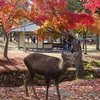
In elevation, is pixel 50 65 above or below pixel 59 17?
below

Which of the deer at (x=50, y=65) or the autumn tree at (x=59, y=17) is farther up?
the autumn tree at (x=59, y=17)

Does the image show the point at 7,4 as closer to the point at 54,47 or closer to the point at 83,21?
the point at 83,21

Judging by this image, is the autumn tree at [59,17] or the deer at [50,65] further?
the autumn tree at [59,17]

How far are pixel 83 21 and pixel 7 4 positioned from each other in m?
5.86

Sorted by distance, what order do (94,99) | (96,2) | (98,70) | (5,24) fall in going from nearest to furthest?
(94,99) → (96,2) → (98,70) → (5,24)

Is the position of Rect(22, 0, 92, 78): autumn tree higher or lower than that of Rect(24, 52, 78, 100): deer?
higher

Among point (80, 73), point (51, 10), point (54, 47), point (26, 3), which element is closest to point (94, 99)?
point (80, 73)

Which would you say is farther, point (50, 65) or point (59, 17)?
point (59, 17)

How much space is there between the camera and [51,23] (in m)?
19.5

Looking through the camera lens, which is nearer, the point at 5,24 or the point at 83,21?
the point at 83,21

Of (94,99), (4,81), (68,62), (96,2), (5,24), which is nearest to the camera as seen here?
(68,62)

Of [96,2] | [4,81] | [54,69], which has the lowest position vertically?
[4,81]

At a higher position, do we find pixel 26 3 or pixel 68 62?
pixel 26 3

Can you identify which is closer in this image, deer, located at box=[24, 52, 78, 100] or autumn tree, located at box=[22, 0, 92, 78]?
deer, located at box=[24, 52, 78, 100]
